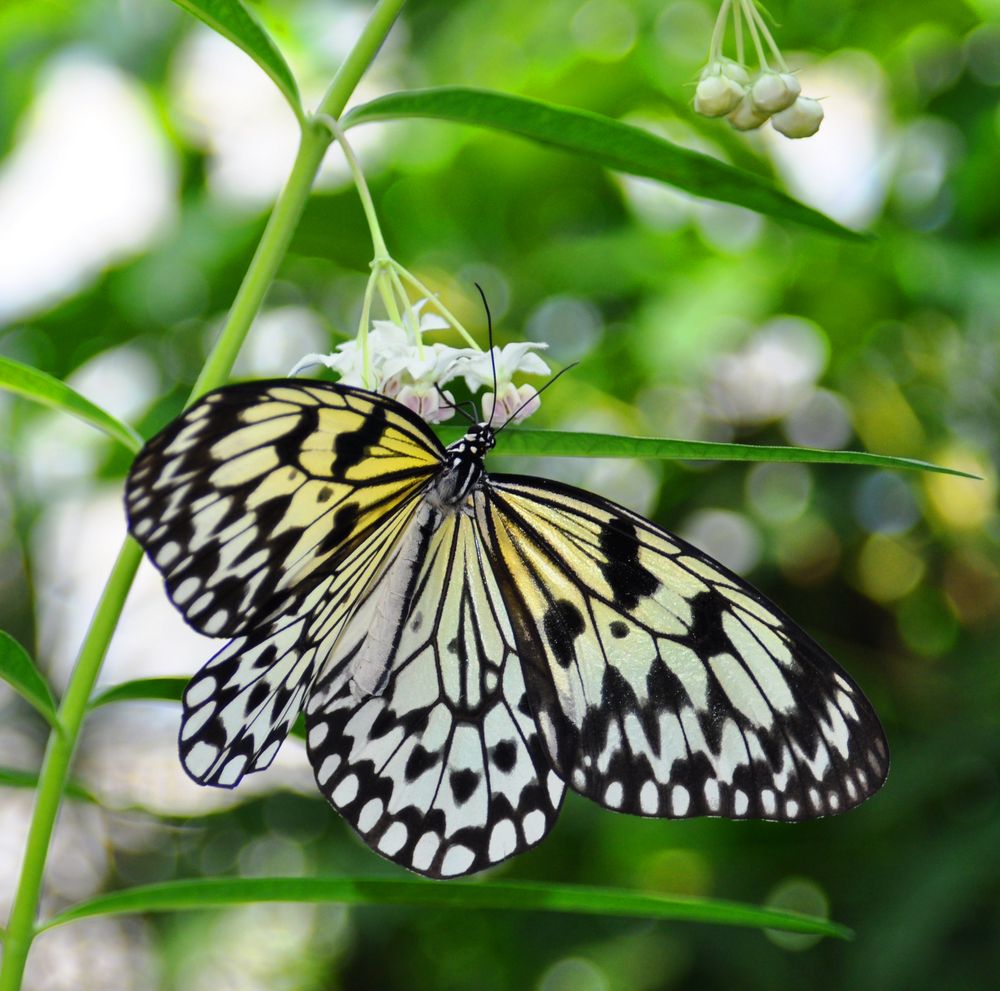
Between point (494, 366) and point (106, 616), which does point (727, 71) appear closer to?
point (494, 366)

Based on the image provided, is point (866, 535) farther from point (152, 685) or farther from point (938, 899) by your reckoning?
point (152, 685)

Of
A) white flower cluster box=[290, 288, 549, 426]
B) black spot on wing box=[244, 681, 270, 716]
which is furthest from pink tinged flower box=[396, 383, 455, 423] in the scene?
black spot on wing box=[244, 681, 270, 716]

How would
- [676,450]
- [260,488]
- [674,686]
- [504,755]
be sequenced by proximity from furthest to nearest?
[504,755], [674,686], [260,488], [676,450]

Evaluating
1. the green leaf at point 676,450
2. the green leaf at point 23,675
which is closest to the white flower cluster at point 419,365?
the green leaf at point 676,450

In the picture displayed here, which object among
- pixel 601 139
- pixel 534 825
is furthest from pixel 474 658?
pixel 601 139

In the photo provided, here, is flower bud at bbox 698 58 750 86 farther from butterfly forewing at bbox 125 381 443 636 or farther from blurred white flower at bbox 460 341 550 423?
butterfly forewing at bbox 125 381 443 636

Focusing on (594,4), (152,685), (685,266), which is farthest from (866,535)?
(152,685)
